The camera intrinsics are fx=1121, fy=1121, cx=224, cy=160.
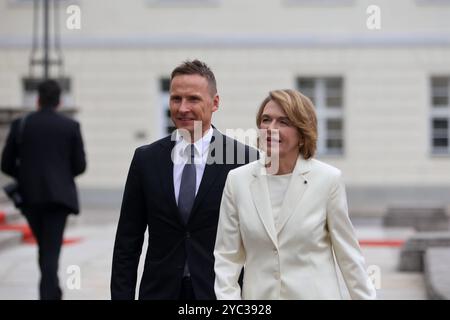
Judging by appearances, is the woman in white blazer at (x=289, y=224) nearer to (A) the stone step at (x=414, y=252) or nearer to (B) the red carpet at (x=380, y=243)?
(A) the stone step at (x=414, y=252)

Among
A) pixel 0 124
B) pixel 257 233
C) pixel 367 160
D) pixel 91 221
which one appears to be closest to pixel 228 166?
pixel 257 233

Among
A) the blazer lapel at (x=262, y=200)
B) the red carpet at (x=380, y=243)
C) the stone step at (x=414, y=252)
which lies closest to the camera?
the blazer lapel at (x=262, y=200)

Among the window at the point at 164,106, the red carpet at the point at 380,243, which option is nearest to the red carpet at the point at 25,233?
the red carpet at the point at 380,243

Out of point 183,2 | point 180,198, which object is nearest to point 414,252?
point 180,198

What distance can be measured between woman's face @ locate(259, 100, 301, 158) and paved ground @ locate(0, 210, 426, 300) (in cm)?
648

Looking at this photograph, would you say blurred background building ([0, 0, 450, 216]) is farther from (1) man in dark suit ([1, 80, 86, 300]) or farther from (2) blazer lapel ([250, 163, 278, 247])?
(2) blazer lapel ([250, 163, 278, 247])

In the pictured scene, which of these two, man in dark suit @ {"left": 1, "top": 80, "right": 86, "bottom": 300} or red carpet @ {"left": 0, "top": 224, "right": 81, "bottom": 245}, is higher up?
man in dark suit @ {"left": 1, "top": 80, "right": 86, "bottom": 300}

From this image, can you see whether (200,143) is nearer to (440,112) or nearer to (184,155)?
(184,155)

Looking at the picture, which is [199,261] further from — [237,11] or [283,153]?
[237,11]

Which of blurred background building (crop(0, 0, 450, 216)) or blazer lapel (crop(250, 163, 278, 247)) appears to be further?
blurred background building (crop(0, 0, 450, 216))

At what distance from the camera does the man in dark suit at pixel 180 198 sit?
449 centimetres

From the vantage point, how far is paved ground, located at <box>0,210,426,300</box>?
10.8m

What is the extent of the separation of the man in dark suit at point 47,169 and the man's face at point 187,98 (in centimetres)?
451

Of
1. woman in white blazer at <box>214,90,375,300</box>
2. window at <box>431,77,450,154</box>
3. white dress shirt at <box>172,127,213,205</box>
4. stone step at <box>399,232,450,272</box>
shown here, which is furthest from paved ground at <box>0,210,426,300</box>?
window at <box>431,77,450,154</box>
